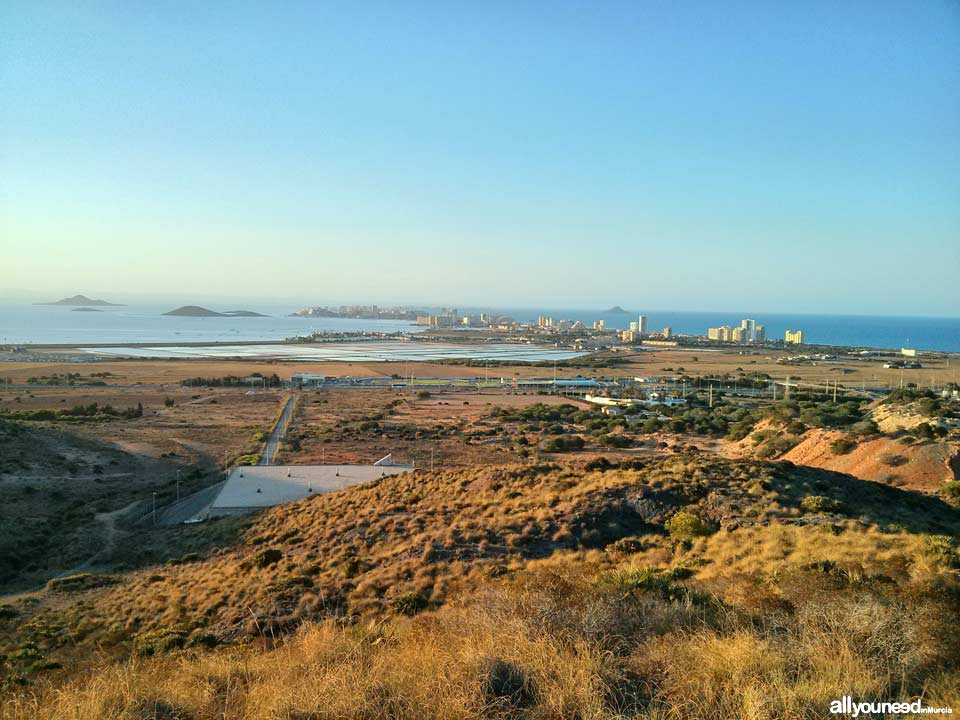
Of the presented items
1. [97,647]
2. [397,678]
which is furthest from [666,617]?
[97,647]

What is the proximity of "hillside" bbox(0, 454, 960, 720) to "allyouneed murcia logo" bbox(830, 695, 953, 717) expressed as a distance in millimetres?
92

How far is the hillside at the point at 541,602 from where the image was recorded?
3.07 m

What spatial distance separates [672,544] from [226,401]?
114 feet

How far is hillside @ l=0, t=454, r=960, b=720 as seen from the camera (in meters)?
3.07

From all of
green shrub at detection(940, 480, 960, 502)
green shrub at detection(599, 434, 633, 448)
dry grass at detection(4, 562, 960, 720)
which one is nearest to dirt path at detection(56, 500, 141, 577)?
dry grass at detection(4, 562, 960, 720)

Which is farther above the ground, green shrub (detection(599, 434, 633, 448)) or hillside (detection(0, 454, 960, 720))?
hillside (detection(0, 454, 960, 720))

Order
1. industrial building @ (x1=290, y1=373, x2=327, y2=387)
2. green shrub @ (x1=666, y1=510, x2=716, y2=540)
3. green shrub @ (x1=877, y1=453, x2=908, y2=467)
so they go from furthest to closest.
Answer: industrial building @ (x1=290, y1=373, x2=327, y2=387), green shrub @ (x1=877, y1=453, x2=908, y2=467), green shrub @ (x1=666, y1=510, x2=716, y2=540)

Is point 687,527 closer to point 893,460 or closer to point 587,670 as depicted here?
point 587,670

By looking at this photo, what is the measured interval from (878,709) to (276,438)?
23.7 meters

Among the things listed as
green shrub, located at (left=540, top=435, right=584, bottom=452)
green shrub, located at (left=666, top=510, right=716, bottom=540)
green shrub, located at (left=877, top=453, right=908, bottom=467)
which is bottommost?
green shrub, located at (left=540, top=435, right=584, bottom=452)

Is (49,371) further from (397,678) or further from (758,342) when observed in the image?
(758,342)

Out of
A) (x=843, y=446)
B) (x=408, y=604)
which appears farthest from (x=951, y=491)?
(x=408, y=604)

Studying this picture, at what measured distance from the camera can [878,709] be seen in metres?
2.78

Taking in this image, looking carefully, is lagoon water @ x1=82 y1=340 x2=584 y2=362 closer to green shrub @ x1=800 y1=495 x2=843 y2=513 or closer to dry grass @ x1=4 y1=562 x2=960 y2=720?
green shrub @ x1=800 y1=495 x2=843 y2=513
